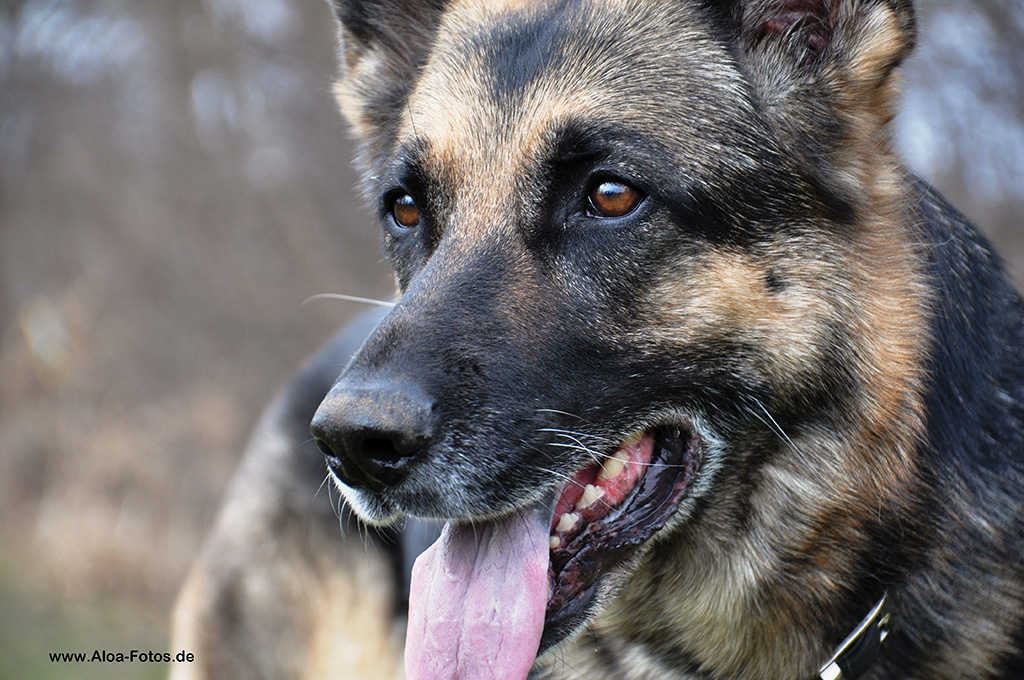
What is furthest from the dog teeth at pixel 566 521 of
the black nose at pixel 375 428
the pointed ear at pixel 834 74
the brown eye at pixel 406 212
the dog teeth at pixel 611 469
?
the pointed ear at pixel 834 74

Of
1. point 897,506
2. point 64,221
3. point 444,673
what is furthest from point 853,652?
point 64,221

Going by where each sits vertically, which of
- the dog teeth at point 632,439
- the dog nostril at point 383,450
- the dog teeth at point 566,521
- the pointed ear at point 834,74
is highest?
the pointed ear at point 834,74

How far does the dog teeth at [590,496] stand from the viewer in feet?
8.00

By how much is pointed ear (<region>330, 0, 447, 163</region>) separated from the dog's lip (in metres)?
1.64

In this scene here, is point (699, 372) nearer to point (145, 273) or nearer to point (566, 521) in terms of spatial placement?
point (566, 521)

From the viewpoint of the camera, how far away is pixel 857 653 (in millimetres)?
2400

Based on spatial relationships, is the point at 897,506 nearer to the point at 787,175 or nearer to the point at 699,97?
the point at 787,175

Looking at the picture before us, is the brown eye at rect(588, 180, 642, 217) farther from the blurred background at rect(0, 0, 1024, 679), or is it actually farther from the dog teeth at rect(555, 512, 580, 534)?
the blurred background at rect(0, 0, 1024, 679)

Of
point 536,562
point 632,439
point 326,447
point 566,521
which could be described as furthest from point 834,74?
point 326,447

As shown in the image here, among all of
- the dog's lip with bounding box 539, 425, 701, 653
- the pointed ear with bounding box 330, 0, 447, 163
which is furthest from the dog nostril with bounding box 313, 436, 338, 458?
the pointed ear with bounding box 330, 0, 447, 163

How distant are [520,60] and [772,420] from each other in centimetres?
131

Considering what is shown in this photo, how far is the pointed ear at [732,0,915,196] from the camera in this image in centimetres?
248

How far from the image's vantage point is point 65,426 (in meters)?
8.05

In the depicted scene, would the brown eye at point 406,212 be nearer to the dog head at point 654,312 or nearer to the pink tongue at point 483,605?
the dog head at point 654,312
